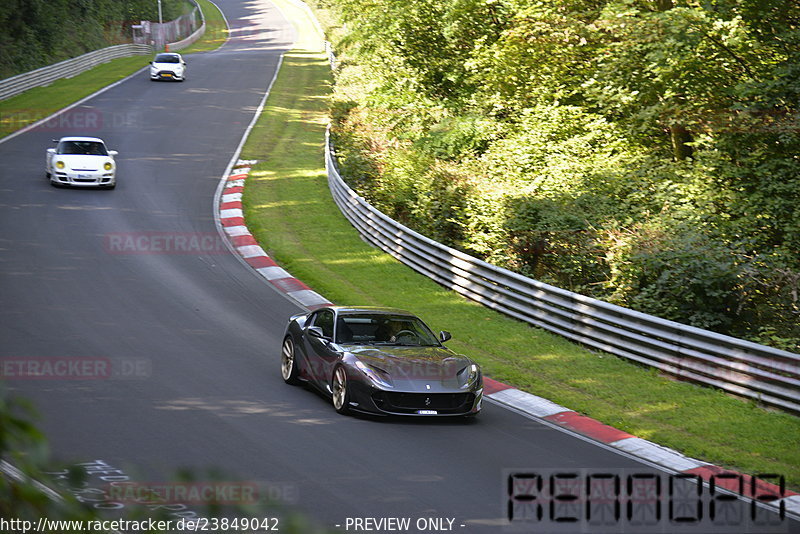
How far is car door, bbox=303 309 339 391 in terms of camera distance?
11195mm

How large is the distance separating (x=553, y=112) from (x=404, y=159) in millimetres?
4741

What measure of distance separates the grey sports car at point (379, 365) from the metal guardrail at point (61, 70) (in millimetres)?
34982

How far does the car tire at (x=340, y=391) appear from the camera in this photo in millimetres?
10594

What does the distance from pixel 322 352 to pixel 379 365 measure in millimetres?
1129

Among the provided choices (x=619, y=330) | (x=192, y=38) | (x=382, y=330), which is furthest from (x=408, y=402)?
(x=192, y=38)

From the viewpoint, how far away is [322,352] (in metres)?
11.4

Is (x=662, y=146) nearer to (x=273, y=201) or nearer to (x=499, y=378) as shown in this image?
(x=273, y=201)

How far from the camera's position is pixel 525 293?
16203 mm

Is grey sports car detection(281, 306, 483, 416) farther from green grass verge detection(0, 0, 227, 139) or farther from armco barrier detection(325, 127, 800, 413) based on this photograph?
green grass verge detection(0, 0, 227, 139)

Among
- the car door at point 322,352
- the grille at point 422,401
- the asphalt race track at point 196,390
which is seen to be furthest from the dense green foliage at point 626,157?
the car door at point 322,352

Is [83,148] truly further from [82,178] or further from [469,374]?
[469,374]

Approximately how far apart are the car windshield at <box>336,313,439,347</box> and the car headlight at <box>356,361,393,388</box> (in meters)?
1.00

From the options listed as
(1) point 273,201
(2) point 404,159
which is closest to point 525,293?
(2) point 404,159
